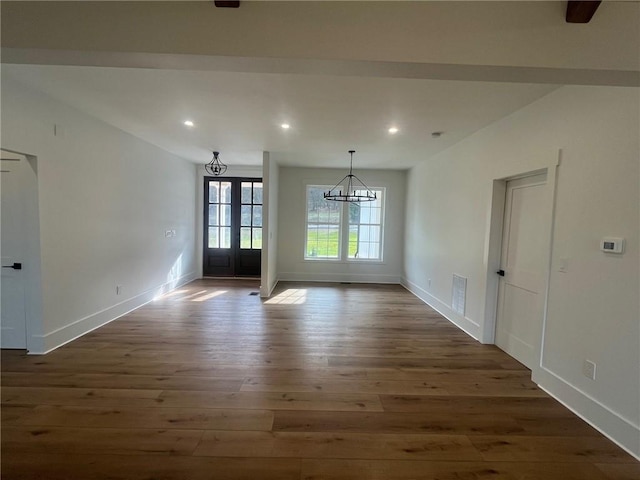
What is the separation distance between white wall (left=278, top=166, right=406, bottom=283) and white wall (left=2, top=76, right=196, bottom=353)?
8.57 feet

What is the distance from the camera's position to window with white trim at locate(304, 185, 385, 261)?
7078 millimetres

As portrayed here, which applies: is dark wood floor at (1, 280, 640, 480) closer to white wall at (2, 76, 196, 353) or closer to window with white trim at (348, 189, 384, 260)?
white wall at (2, 76, 196, 353)

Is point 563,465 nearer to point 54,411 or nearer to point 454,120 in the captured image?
point 454,120

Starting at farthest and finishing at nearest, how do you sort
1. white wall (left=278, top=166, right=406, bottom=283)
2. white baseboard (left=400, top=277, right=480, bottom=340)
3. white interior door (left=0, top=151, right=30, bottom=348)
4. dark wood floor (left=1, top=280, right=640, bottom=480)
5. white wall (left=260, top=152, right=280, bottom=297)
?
white wall (left=278, top=166, right=406, bottom=283) → white wall (left=260, top=152, right=280, bottom=297) → white baseboard (left=400, top=277, right=480, bottom=340) → white interior door (left=0, top=151, right=30, bottom=348) → dark wood floor (left=1, top=280, right=640, bottom=480)

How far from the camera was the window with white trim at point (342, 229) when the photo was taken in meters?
7.08

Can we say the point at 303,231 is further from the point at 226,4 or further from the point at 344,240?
the point at 226,4

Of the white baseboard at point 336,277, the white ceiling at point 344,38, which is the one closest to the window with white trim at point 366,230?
the white baseboard at point 336,277

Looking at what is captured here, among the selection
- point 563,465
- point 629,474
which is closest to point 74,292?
point 563,465

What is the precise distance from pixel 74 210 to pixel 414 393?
4.13 metres

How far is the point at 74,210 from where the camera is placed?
338 cm

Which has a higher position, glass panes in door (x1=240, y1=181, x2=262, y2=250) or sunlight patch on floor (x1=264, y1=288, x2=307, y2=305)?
glass panes in door (x1=240, y1=181, x2=262, y2=250)

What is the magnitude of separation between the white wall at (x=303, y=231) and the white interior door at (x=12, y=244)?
454 centimetres

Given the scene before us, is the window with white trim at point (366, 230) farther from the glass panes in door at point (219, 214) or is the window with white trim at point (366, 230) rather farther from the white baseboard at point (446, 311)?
the glass panes in door at point (219, 214)

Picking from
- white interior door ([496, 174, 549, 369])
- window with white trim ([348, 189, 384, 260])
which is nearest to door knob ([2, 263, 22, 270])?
white interior door ([496, 174, 549, 369])
